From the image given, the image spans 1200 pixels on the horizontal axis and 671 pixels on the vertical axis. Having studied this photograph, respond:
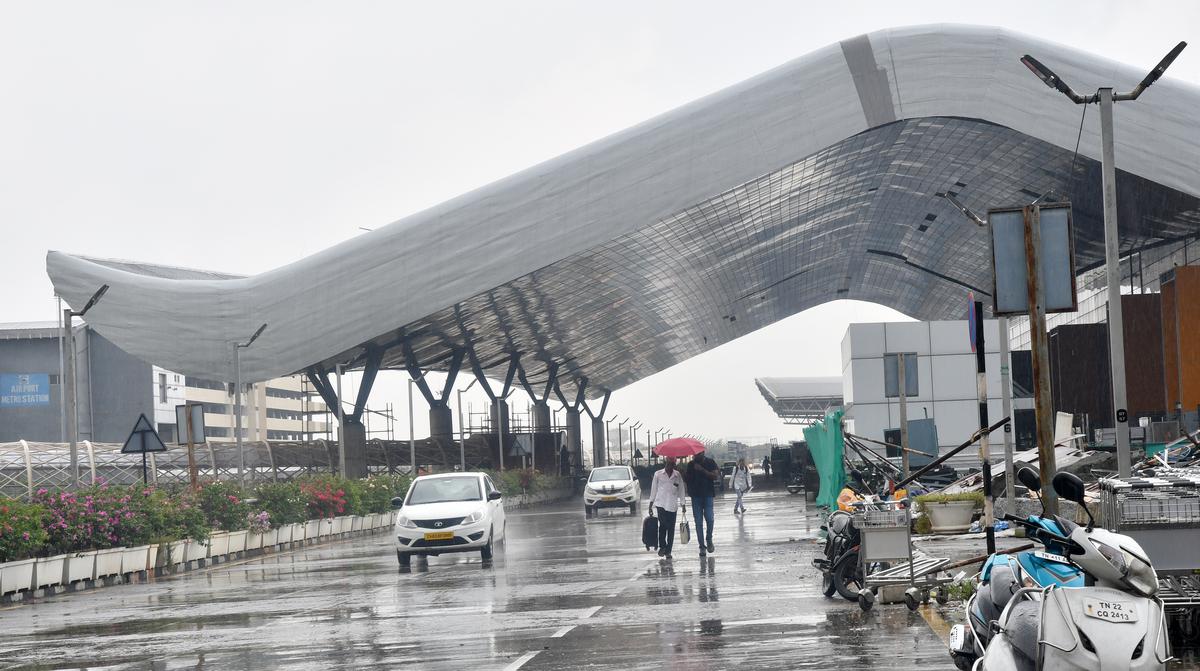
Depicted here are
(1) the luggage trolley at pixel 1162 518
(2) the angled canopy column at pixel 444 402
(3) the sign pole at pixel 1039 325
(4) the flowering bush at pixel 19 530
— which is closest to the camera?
(1) the luggage trolley at pixel 1162 518

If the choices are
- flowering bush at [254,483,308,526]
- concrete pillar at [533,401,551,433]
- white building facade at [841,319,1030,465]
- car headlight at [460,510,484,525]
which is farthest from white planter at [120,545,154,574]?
concrete pillar at [533,401,551,433]

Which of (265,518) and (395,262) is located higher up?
(395,262)

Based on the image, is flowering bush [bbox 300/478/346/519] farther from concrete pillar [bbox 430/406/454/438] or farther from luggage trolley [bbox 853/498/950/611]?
concrete pillar [bbox 430/406/454/438]

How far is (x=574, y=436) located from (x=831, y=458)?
3113 inches

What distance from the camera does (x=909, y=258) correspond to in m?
77.2

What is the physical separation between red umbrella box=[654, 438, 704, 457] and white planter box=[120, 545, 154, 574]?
975 centimetres

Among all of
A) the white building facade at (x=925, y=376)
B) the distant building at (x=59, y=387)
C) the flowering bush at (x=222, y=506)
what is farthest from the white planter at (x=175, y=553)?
the distant building at (x=59, y=387)

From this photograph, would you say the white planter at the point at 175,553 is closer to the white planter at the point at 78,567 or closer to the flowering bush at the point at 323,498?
the white planter at the point at 78,567

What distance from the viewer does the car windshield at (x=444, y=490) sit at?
25.5 m

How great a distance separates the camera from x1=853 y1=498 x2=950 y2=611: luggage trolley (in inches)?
→ 547

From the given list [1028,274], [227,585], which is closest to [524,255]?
[227,585]

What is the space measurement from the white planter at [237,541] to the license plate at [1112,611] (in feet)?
88.8

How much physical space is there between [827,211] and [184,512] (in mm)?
41136

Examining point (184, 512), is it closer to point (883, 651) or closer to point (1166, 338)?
point (883, 651)
